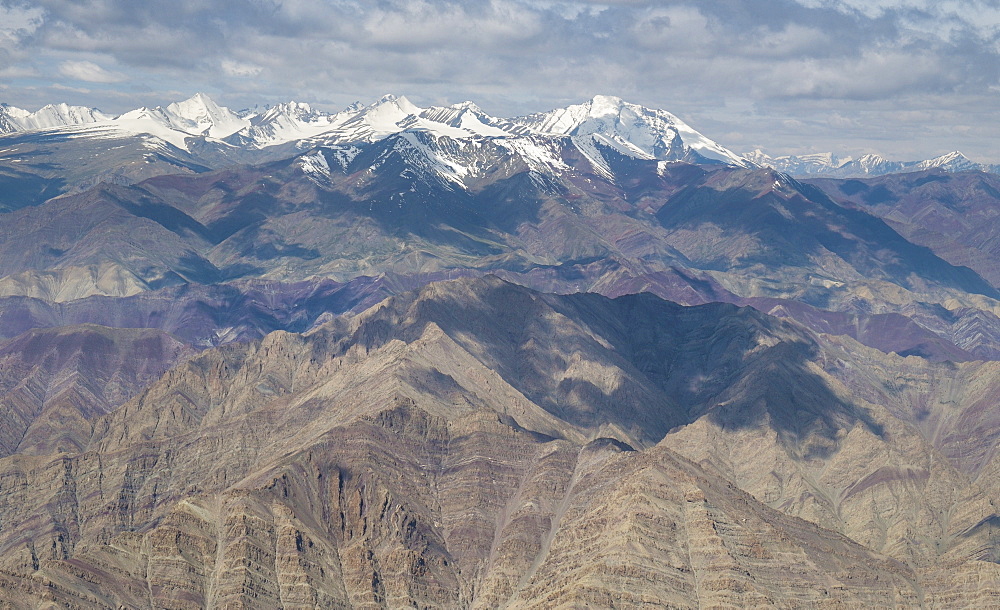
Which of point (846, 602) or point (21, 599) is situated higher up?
point (21, 599)

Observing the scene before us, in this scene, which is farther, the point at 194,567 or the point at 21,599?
the point at 194,567

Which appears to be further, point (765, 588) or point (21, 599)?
point (765, 588)

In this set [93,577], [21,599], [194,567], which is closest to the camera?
[21,599]

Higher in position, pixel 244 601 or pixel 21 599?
pixel 21 599

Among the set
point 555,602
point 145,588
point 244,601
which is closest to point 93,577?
point 145,588

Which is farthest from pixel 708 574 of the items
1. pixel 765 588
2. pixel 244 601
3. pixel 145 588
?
pixel 145 588

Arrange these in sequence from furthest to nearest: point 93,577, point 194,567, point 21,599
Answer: point 194,567
point 93,577
point 21,599

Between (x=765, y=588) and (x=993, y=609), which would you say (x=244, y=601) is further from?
(x=993, y=609)

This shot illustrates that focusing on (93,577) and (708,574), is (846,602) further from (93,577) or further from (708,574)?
(93,577)

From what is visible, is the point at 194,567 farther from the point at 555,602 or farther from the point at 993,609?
the point at 993,609
